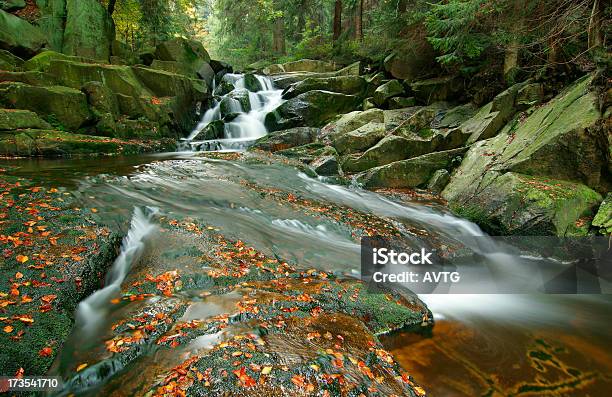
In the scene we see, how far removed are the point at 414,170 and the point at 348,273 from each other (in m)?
5.86

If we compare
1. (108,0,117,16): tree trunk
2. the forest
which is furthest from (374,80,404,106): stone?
(108,0,117,16): tree trunk

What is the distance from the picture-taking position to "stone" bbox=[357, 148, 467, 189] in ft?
31.8

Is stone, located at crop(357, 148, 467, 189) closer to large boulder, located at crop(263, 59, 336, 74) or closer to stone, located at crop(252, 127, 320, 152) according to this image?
stone, located at crop(252, 127, 320, 152)

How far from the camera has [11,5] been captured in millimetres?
13000

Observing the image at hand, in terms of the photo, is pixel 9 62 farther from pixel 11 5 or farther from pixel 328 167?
pixel 328 167

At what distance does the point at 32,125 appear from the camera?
952cm

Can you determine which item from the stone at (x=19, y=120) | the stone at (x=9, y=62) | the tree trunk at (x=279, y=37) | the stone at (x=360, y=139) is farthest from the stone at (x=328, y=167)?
the tree trunk at (x=279, y=37)

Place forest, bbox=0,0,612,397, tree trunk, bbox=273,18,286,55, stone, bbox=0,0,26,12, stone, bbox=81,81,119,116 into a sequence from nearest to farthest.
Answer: forest, bbox=0,0,612,397
stone, bbox=81,81,119,116
stone, bbox=0,0,26,12
tree trunk, bbox=273,18,286,55

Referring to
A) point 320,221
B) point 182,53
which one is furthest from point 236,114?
point 320,221

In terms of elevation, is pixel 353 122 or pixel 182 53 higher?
pixel 182 53

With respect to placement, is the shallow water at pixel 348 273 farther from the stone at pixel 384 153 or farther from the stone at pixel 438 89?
the stone at pixel 438 89

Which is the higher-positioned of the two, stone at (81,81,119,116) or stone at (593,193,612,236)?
stone at (81,81,119,116)

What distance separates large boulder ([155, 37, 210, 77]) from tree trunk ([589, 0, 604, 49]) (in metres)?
16.8

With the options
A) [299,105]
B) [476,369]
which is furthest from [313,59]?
[476,369]
